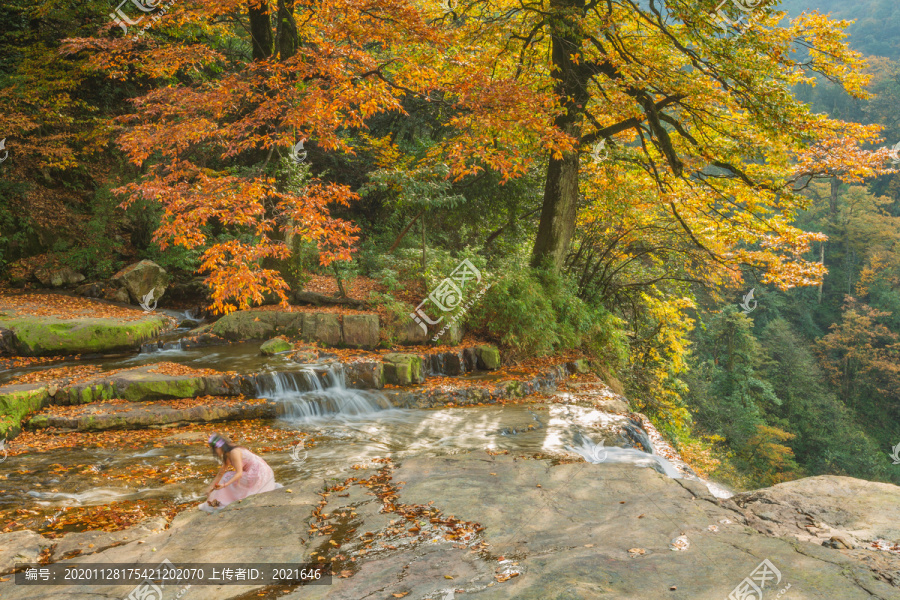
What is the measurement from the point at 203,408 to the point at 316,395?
1.75 metres

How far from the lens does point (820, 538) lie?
3.81 metres

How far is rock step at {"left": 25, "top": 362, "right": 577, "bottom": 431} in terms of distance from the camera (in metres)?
6.83

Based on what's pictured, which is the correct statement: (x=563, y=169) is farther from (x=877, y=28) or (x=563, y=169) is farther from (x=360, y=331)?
(x=877, y=28)

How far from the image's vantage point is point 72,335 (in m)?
9.48

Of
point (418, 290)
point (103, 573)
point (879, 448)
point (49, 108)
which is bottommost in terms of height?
point (879, 448)

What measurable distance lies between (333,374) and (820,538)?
714 centimetres

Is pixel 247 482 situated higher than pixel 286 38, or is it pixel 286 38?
pixel 286 38

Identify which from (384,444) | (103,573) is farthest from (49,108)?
(103,573)

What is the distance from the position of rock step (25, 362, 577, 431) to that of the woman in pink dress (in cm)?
311

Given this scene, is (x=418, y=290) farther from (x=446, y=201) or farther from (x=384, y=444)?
(x=384, y=444)

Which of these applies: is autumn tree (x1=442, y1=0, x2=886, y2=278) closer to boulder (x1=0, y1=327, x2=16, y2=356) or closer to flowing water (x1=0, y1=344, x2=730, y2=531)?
flowing water (x1=0, y1=344, x2=730, y2=531)

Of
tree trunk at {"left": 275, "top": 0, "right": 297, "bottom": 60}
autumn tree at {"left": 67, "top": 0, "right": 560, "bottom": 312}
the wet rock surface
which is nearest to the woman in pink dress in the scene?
the wet rock surface

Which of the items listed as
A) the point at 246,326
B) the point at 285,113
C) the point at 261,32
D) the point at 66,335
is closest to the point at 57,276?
the point at 66,335

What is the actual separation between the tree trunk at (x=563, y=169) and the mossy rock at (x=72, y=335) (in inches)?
357
